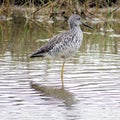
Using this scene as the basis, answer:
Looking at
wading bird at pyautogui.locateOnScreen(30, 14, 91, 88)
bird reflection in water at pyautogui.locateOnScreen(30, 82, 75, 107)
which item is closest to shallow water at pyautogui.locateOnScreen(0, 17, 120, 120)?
bird reflection in water at pyautogui.locateOnScreen(30, 82, 75, 107)

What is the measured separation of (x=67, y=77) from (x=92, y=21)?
789 centimetres

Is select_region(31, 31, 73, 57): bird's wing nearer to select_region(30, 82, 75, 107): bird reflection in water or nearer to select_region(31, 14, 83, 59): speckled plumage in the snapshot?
select_region(31, 14, 83, 59): speckled plumage

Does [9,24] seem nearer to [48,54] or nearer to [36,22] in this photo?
[36,22]

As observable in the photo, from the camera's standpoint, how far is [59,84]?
915cm

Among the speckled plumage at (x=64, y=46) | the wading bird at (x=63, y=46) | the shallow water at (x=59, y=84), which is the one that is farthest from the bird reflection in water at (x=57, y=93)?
the speckled plumage at (x=64, y=46)

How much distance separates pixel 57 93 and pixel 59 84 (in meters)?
0.50

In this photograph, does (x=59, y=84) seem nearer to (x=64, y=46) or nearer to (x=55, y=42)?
(x=64, y=46)

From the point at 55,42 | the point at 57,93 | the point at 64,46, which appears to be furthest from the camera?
the point at 55,42

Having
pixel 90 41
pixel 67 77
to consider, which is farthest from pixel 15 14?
pixel 67 77

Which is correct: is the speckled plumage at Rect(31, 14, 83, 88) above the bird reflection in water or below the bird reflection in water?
above

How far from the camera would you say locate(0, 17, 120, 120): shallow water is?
24.3 ft

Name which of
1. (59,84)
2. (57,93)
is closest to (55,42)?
(59,84)

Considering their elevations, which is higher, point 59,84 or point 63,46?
point 63,46

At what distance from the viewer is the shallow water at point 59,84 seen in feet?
24.3
